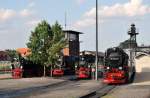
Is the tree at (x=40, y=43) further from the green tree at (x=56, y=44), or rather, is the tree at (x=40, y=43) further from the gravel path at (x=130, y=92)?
the gravel path at (x=130, y=92)

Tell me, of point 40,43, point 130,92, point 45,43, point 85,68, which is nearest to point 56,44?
point 45,43

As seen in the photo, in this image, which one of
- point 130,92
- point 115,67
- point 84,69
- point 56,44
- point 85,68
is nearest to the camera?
point 130,92

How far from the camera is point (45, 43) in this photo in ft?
184

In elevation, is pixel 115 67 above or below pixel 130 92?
above

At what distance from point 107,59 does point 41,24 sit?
16.6m

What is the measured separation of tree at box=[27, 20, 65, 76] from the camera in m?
55.5

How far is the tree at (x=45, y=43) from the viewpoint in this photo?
55.5 meters

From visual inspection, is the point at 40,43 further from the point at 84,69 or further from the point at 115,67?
the point at 115,67

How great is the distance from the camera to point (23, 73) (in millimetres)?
55969

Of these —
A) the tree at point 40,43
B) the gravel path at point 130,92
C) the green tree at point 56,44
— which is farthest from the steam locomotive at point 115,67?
the tree at point 40,43

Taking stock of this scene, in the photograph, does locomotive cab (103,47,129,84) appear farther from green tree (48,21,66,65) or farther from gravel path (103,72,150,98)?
green tree (48,21,66,65)

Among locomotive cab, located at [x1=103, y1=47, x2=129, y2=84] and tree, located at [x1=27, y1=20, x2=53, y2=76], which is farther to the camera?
tree, located at [x1=27, y1=20, x2=53, y2=76]

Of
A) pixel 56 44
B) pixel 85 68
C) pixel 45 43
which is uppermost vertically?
pixel 45 43

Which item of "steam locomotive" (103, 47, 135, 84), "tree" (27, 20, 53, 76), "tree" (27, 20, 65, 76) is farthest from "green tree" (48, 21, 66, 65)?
"steam locomotive" (103, 47, 135, 84)
